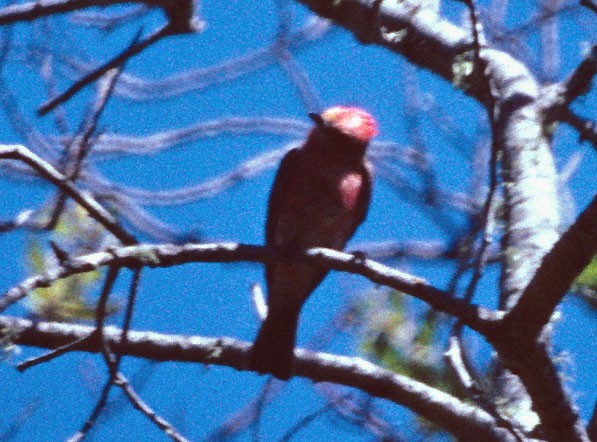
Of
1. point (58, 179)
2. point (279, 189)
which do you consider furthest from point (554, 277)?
point (279, 189)

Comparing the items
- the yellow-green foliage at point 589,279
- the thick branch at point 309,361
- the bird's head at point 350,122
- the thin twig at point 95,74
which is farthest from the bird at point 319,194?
the thin twig at point 95,74

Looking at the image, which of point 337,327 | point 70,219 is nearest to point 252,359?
point 337,327

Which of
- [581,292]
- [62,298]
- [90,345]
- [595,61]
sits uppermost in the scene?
[595,61]

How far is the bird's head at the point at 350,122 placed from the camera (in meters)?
3.96

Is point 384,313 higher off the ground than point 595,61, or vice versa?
point 595,61

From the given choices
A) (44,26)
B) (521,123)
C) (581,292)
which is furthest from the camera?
(44,26)

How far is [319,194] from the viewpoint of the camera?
3885mm

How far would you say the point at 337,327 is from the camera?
3504 mm

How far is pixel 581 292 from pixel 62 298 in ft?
5.36

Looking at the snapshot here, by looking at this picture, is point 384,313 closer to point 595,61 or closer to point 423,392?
point 423,392

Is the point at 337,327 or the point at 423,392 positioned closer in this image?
Result: the point at 423,392

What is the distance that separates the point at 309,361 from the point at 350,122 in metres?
1.20

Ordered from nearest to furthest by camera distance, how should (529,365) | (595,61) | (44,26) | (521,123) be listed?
(529,365) → (595,61) → (521,123) → (44,26)

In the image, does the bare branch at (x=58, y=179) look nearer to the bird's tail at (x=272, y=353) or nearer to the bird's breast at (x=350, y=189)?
the bird's tail at (x=272, y=353)
